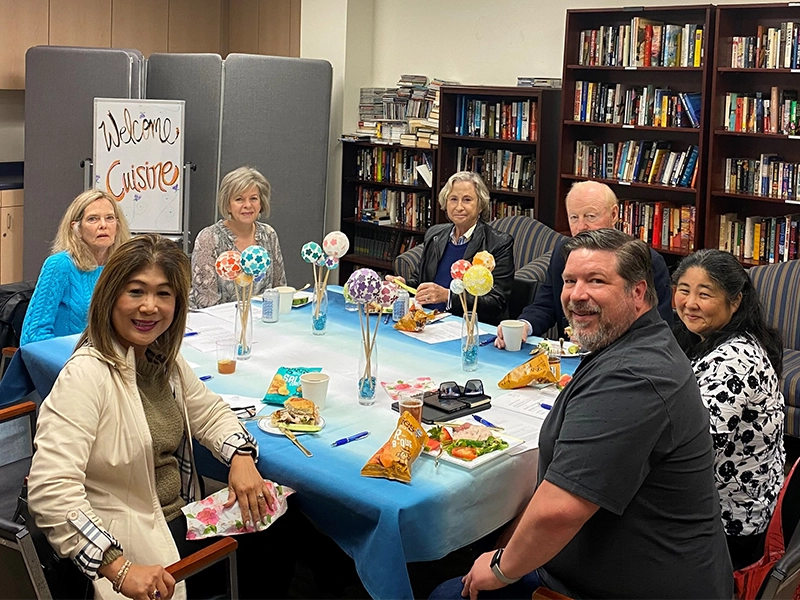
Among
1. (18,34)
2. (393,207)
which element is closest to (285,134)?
Answer: (393,207)

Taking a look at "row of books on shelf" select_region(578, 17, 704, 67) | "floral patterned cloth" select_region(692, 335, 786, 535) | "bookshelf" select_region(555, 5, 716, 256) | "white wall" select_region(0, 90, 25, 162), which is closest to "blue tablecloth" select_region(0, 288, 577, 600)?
"floral patterned cloth" select_region(692, 335, 786, 535)

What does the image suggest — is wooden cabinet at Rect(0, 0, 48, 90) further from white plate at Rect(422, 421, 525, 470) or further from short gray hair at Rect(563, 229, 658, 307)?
short gray hair at Rect(563, 229, 658, 307)

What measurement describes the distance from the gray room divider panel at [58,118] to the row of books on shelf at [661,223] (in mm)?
3358

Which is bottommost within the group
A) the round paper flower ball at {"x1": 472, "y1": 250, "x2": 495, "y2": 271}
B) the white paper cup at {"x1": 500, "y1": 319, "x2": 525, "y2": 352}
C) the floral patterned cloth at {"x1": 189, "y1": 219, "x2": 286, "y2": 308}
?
the white paper cup at {"x1": 500, "y1": 319, "x2": 525, "y2": 352}

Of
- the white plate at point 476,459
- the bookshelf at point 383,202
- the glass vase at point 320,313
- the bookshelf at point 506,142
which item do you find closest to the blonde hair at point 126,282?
the white plate at point 476,459

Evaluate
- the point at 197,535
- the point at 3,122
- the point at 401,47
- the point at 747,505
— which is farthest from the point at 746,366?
the point at 3,122

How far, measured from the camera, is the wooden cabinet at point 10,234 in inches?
254

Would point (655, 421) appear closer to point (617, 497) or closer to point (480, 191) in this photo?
point (617, 497)

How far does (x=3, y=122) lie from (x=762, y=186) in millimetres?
5289

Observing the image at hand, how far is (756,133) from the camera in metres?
4.96

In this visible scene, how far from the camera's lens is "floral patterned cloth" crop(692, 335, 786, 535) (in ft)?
7.81

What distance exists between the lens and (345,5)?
22.4ft

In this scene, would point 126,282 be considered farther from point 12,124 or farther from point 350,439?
point 12,124

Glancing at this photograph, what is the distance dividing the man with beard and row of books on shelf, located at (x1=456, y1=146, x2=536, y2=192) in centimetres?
398
